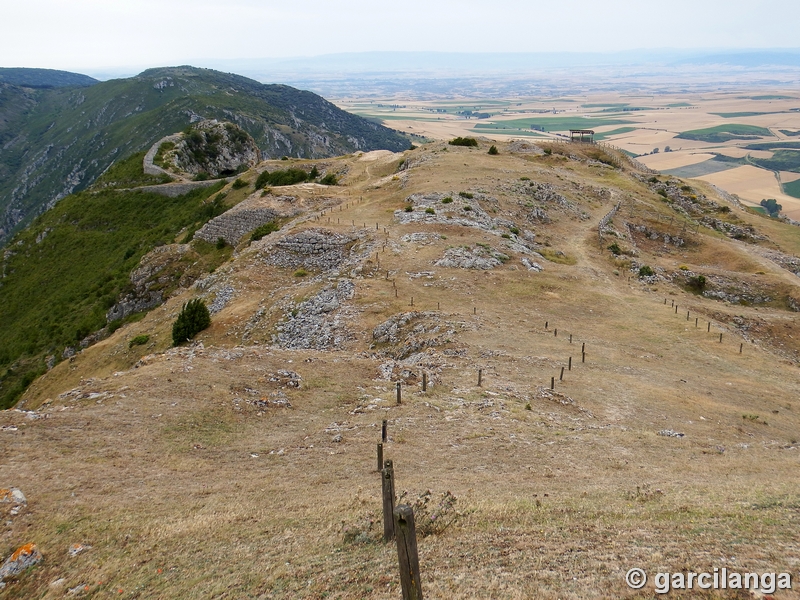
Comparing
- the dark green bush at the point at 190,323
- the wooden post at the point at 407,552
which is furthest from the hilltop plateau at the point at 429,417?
the wooden post at the point at 407,552

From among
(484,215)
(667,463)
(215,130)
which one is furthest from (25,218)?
(667,463)

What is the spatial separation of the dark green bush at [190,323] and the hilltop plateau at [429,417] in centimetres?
123

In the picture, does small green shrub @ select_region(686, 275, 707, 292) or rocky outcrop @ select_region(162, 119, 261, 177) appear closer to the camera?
small green shrub @ select_region(686, 275, 707, 292)

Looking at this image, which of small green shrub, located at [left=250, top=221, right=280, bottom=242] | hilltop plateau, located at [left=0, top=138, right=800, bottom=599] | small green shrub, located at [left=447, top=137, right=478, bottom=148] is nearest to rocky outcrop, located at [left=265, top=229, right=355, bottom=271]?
hilltop plateau, located at [left=0, top=138, right=800, bottom=599]

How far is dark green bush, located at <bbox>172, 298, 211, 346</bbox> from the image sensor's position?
3241 centimetres

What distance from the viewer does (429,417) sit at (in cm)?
1908

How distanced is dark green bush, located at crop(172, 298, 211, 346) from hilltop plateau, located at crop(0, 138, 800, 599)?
48.5 inches

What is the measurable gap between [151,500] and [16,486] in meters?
3.27

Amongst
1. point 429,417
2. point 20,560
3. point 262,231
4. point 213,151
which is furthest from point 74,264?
point 20,560

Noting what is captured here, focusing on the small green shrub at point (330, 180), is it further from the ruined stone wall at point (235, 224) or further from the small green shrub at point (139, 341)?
the small green shrub at point (139, 341)

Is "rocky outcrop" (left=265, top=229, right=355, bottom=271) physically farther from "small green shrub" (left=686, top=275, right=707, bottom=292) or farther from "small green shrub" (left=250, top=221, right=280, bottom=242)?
"small green shrub" (left=686, top=275, right=707, bottom=292)

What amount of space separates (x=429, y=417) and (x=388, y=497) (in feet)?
30.0

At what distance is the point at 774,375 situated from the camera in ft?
90.6

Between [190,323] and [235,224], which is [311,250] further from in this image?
[235,224]
